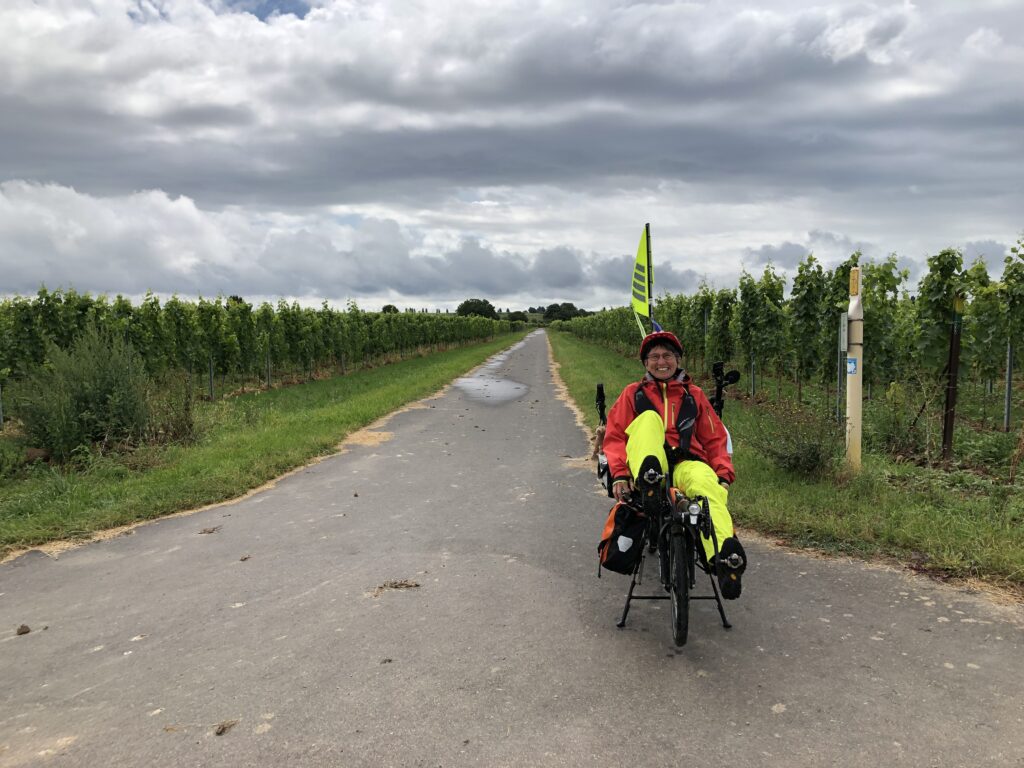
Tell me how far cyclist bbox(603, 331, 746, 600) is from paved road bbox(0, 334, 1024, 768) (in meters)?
0.89

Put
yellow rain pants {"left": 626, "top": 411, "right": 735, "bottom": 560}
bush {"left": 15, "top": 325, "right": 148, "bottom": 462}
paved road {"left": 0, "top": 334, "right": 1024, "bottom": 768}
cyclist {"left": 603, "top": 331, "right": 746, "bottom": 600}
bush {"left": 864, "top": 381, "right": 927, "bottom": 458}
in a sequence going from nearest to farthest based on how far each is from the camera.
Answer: paved road {"left": 0, "top": 334, "right": 1024, "bottom": 768} < yellow rain pants {"left": 626, "top": 411, "right": 735, "bottom": 560} < cyclist {"left": 603, "top": 331, "right": 746, "bottom": 600} < bush {"left": 864, "top": 381, "right": 927, "bottom": 458} < bush {"left": 15, "top": 325, "right": 148, "bottom": 462}

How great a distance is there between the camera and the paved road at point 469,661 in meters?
2.87

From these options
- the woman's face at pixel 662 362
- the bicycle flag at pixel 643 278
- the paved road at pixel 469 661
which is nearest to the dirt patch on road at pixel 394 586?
the paved road at pixel 469 661

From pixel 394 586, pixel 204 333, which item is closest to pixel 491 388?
pixel 204 333

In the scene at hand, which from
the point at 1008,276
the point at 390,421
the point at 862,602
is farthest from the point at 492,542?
the point at 1008,276

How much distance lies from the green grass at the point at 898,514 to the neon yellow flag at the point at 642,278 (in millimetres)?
2192

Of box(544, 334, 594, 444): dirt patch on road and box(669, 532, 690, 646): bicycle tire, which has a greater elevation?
box(669, 532, 690, 646): bicycle tire

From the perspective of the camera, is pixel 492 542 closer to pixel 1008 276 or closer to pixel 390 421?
pixel 390 421

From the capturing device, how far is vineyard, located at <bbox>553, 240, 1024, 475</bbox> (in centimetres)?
916

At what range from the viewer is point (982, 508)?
6105mm

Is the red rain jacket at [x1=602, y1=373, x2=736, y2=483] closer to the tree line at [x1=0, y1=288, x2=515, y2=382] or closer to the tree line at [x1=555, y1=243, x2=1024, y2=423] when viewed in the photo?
the tree line at [x1=555, y1=243, x2=1024, y2=423]

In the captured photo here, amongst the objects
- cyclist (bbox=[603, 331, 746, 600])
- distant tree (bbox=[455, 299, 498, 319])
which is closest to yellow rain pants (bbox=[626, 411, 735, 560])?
cyclist (bbox=[603, 331, 746, 600])

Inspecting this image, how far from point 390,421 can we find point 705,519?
10.7 meters

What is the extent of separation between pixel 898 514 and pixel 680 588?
3.39 m
